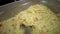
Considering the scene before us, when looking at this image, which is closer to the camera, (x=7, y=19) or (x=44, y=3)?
(x=7, y=19)

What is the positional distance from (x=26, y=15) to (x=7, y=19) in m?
0.25

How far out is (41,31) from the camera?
158 centimetres

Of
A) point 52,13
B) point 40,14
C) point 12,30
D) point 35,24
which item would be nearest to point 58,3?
point 52,13

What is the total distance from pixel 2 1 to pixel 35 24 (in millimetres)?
512

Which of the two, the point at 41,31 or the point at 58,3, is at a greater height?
the point at 58,3

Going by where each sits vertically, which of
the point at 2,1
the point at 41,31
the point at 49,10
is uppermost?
the point at 2,1

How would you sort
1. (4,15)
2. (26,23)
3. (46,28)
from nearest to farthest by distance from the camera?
(4,15) → (26,23) → (46,28)

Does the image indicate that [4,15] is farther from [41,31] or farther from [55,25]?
[55,25]

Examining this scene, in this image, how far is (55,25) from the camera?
1659 mm

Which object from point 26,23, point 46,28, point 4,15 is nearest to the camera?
point 4,15

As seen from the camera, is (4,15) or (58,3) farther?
(58,3)

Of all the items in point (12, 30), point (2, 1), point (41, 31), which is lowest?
point (41, 31)

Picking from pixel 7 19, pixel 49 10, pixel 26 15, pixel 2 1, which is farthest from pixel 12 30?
pixel 49 10

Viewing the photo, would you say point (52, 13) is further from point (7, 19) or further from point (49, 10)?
point (7, 19)
